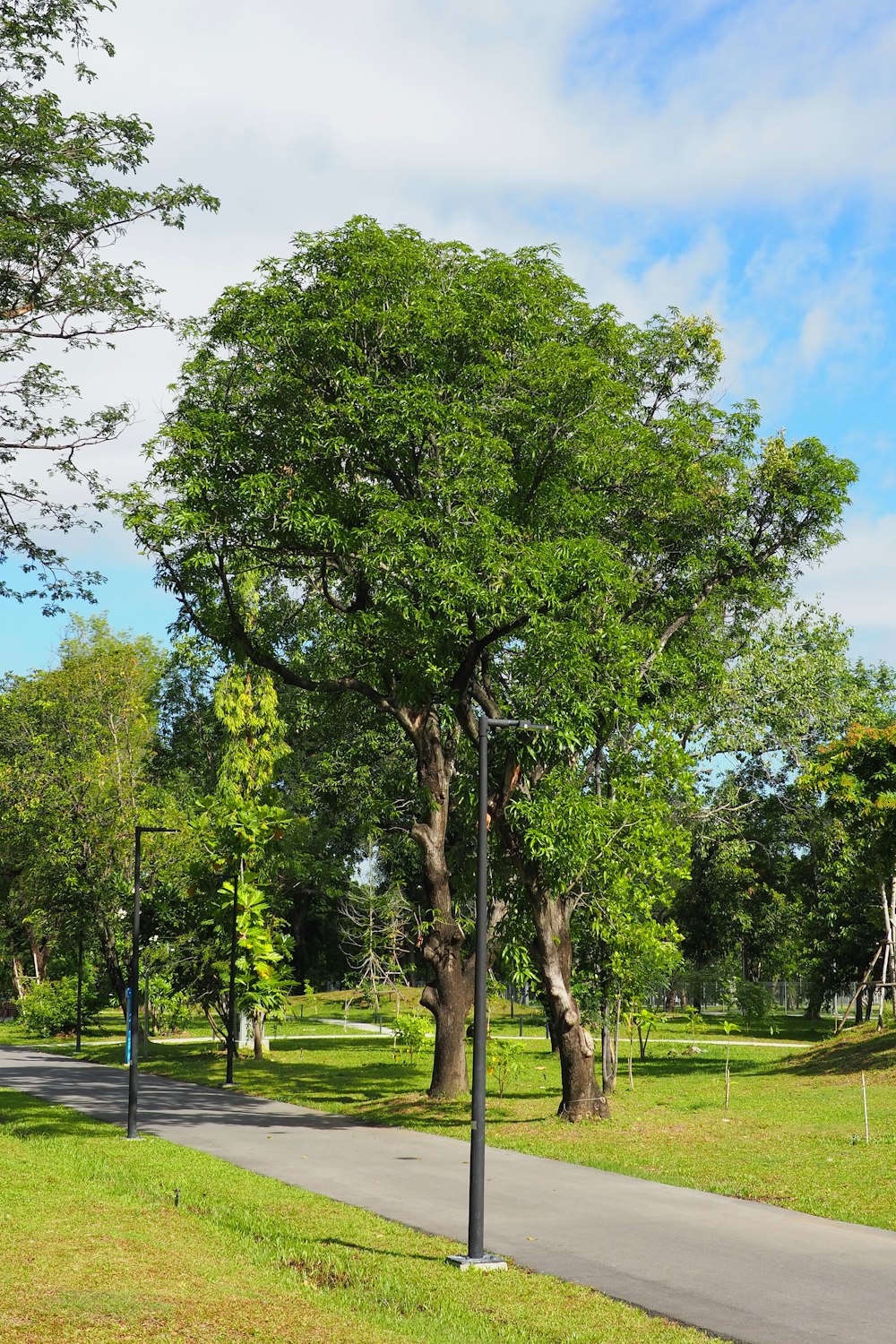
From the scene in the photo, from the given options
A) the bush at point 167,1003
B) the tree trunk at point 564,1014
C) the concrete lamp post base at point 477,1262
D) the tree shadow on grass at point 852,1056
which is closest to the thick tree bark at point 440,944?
the tree trunk at point 564,1014

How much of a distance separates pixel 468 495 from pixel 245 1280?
12.3 m

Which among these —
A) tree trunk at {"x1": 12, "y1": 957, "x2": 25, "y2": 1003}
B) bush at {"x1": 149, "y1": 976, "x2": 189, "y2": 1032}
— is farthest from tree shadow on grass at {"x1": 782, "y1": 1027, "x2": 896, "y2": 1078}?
tree trunk at {"x1": 12, "y1": 957, "x2": 25, "y2": 1003}

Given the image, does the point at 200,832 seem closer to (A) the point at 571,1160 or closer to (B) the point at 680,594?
(B) the point at 680,594

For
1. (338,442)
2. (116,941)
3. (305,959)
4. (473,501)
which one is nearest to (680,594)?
(473,501)

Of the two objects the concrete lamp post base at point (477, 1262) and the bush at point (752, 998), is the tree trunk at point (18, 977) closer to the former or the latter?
the bush at point (752, 998)

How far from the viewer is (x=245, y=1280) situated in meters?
11.5

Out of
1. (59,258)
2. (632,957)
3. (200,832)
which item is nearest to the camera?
(59,258)

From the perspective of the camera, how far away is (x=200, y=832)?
1399 inches

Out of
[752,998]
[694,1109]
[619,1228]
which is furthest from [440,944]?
[752,998]

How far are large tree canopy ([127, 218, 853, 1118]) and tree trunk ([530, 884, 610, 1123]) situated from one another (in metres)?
0.05

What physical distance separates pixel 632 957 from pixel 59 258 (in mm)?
14974

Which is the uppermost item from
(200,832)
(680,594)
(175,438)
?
(175,438)

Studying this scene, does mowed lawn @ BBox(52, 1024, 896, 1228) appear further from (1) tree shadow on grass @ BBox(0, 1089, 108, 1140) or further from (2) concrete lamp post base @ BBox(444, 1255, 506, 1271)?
(1) tree shadow on grass @ BBox(0, 1089, 108, 1140)

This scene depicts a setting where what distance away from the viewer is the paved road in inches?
422
